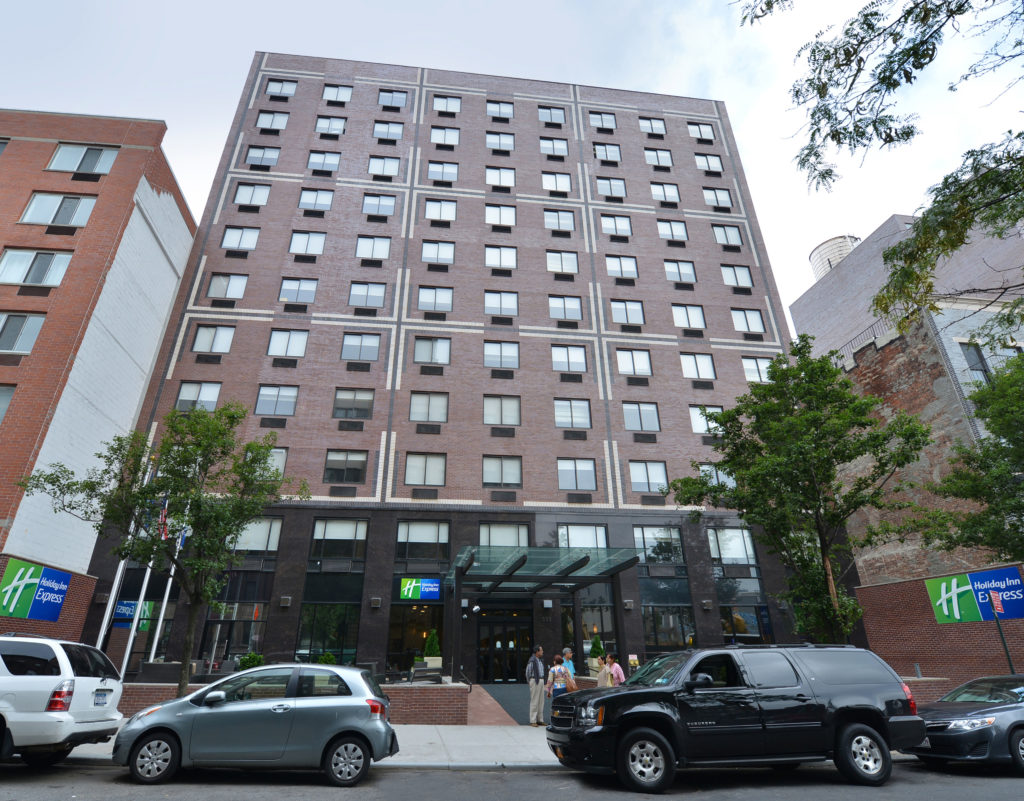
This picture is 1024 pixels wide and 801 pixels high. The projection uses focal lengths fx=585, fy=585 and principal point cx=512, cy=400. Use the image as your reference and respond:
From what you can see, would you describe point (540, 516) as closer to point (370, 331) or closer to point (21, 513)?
point (370, 331)

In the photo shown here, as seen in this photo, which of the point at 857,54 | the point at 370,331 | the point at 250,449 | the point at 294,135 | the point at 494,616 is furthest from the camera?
the point at 294,135

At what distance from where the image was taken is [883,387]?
1084 inches

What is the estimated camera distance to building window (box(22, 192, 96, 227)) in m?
24.0

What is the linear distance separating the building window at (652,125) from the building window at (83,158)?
30.9 m

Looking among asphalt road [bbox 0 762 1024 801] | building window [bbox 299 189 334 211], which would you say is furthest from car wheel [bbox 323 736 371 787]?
building window [bbox 299 189 334 211]

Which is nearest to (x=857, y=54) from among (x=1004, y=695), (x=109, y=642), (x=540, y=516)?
(x=1004, y=695)

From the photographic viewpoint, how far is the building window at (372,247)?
3195 cm

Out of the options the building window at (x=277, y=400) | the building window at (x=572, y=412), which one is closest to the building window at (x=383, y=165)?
the building window at (x=277, y=400)

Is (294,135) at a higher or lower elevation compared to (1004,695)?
higher

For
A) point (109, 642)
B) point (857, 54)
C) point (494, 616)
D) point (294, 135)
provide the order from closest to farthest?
point (857, 54) < point (109, 642) < point (494, 616) < point (294, 135)

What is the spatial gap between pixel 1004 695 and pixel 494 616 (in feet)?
59.6

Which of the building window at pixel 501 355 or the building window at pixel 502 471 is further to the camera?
the building window at pixel 501 355

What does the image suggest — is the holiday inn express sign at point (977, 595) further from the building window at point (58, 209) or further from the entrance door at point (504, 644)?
the building window at point (58, 209)

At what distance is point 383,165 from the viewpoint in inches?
1384
